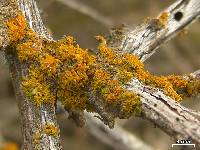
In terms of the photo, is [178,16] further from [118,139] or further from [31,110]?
[118,139]

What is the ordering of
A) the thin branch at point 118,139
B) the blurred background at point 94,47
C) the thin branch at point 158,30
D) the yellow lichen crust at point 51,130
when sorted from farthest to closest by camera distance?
the blurred background at point 94,47 → the thin branch at point 118,139 → the thin branch at point 158,30 → the yellow lichen crust at point 51,130

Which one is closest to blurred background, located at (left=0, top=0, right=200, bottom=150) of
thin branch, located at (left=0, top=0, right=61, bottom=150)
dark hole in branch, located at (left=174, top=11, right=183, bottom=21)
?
dark hole in branch, located at (left=174, top=11, right=183, bottom=21)

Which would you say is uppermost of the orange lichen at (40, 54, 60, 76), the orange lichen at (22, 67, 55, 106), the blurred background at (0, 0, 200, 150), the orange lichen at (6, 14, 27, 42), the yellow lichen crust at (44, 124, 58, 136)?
the blurred background at (0, 0, 200, 150)

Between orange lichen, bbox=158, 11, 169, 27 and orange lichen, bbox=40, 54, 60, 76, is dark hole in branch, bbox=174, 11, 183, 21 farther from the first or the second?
orange lichen, bbox=40, 54, 60, 76

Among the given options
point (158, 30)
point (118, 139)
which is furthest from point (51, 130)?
point (118, 139)

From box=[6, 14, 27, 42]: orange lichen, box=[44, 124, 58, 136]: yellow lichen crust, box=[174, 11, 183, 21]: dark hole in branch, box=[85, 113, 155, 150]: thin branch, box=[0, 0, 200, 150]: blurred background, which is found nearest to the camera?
box=[44, 124, 58, 136]: yellow lichen crust

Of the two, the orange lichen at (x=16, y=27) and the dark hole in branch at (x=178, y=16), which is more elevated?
the dark hole in branch at (x=178, y=16)

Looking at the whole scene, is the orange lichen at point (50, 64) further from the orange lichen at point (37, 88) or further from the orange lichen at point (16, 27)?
the orange lichen at point (16, 27)

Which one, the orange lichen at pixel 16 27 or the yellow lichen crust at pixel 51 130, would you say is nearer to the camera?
the yellow lichen crust at pixel 51 130

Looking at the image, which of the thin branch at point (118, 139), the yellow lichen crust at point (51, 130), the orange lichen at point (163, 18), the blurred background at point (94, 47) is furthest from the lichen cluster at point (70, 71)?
the blurred background at point (94, 47)
